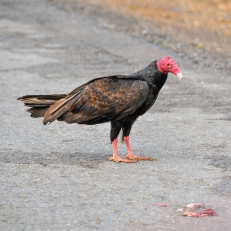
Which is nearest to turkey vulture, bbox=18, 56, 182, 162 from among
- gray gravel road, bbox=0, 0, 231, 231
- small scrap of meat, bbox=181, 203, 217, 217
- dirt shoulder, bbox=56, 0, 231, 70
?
gray gravel road, bbox=0, 0, 231, 231

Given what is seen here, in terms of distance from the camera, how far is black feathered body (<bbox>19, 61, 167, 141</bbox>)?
263 inches

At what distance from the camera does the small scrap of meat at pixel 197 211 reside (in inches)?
208

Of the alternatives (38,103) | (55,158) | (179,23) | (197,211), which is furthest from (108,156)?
(179,23)

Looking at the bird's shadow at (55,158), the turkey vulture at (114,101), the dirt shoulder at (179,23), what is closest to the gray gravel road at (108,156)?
the bird's shadow at (55,158)

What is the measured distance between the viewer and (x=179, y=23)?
648 inches

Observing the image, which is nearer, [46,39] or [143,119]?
[143,119]

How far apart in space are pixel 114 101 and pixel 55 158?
0.88m

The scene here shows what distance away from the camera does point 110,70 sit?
462 inches

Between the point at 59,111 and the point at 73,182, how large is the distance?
0.96m

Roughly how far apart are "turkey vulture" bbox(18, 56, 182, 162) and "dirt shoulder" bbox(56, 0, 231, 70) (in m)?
5.51

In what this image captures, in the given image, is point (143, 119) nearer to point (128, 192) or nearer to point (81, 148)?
point (81, 148)

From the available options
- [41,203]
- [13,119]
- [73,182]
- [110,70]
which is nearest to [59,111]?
[73,182]

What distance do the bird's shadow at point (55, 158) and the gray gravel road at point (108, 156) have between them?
0.03ft

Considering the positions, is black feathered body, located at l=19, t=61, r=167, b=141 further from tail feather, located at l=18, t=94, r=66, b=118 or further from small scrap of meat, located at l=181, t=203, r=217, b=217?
small scrap of meat, located at l=181, t=203, r=217, b=217
